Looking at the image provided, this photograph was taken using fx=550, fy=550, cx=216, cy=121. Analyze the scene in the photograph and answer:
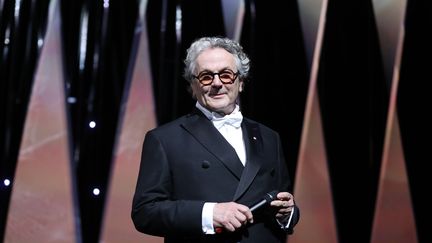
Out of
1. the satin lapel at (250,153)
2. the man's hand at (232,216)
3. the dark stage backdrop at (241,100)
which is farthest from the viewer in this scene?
the dark stage backdrop at (241,100)

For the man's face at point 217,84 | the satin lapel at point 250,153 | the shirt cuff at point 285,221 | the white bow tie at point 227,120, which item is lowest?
the shirt cuff at point 285,221

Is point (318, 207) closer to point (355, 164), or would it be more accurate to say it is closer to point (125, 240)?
point (355, 164)

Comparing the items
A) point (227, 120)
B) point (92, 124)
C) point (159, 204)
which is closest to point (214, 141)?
point (227, 120)

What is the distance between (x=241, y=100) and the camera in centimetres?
249

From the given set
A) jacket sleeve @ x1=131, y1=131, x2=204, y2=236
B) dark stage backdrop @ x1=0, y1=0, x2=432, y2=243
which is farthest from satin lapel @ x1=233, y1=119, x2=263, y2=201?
dark stage backdrop @ x1=0, y1=0, x2=432, y2=243

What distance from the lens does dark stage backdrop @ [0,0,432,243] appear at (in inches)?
90.7

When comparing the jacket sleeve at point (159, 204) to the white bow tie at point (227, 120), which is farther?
the white bow tie at point (227, 120)

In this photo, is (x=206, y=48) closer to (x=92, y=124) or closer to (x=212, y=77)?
(x=212, y=77)

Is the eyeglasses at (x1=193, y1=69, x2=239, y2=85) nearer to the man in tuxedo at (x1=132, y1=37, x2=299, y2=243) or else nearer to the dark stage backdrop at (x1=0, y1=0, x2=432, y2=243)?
the man in tuxedo at (x1=132, y1=37, x2=299, y2=243)

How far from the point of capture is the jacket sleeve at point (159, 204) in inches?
48.3

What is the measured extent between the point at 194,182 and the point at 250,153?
0.52ft

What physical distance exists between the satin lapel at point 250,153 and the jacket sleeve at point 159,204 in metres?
0.12

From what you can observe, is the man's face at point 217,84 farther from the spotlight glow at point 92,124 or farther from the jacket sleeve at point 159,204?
the spotlight glow at point 92,124

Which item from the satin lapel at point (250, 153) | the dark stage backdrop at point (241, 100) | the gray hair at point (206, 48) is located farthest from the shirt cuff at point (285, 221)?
the dark stage backdrop at point (241, 100)
